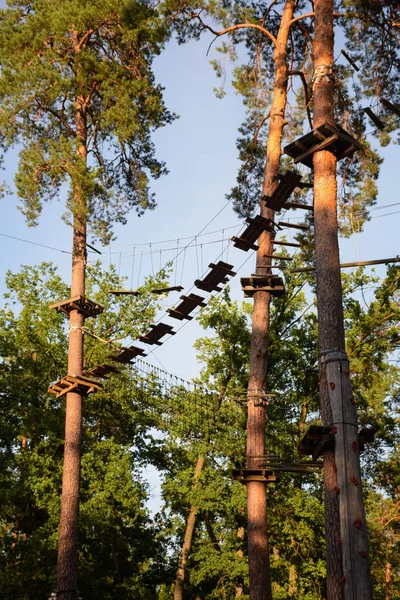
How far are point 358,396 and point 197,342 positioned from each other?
4.88 m

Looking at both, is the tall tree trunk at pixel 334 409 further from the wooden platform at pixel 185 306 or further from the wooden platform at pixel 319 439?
the wooden platform at pixel 185 306

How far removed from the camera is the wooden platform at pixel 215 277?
30.0 ft

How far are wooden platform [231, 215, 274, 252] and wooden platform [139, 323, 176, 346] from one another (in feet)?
5.24

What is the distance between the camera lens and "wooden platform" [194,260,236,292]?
30.0 feet

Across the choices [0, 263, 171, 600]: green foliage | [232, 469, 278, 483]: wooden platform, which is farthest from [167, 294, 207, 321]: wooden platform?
[0, 263, 171, 600]: green foliage

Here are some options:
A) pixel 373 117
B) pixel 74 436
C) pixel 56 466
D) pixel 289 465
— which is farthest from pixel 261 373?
pixel 56 466

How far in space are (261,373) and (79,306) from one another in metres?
3.27

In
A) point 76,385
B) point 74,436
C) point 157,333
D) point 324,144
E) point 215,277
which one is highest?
point 324,144

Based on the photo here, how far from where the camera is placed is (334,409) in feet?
21.5

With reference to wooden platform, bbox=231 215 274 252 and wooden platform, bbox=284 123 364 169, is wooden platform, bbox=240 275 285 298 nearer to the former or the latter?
wooden platform, bbox=231 215 274 252

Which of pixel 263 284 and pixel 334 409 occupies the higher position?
pixel 263 284

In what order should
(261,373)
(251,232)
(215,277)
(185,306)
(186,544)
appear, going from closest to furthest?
(251,232)
(215,277)
(185,306)
(261,373)
(186,544)

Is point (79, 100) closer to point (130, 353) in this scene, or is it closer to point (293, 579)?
point (130, 353)

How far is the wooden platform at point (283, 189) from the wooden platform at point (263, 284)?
1508 millimetres
